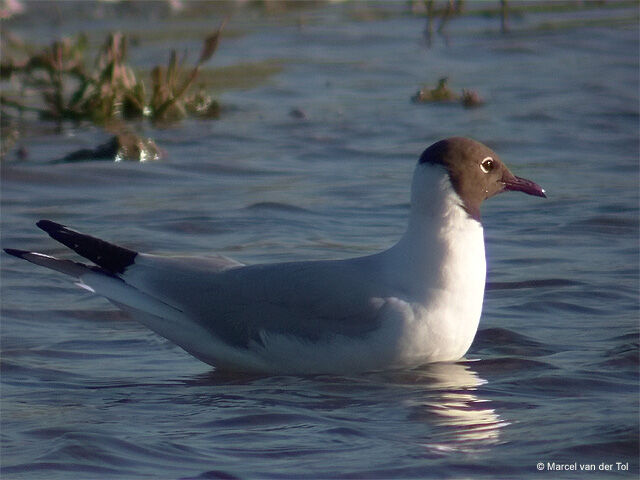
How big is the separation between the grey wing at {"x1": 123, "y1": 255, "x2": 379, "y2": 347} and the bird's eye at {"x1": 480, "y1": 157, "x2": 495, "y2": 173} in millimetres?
707

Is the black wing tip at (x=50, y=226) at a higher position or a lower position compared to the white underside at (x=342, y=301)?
higher

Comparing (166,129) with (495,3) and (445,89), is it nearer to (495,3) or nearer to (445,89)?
(445,89)

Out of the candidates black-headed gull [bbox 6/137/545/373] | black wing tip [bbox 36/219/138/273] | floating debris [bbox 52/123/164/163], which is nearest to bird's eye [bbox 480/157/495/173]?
black-headed gull [bbox 6/137/545/373]

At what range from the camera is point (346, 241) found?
26.3 feet

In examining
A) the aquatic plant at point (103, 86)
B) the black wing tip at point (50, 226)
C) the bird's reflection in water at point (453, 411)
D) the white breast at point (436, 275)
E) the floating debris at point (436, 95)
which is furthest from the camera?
the floating debris at point (436, 95)

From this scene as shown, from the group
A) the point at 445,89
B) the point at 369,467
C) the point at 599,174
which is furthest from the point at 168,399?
the point at 445,89

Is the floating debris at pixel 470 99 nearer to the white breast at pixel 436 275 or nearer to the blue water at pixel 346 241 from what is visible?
the blue water at pixel 346 241

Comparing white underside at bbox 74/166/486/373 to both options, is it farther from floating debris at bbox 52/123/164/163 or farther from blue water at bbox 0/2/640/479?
floating debris at bbox 52/123/164/163

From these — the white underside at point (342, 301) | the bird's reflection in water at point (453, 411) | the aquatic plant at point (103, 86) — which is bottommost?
the bird's reflection in water at point (453, 411)

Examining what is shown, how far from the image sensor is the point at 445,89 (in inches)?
465

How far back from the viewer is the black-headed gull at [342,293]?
5.50m

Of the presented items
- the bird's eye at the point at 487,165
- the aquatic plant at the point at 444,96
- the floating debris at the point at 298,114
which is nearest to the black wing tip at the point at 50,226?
the bird's eye at the point at 487,165

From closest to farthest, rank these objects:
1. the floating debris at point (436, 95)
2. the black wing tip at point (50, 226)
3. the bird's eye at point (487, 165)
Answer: the bird's eye at point (487, 165)
the black wing tip at point (50, 226)
the floating debris at point (436, 95)

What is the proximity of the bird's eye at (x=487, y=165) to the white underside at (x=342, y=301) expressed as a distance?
0.72ft
